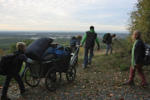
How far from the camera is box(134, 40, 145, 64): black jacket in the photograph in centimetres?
533

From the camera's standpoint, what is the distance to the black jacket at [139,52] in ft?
17.5

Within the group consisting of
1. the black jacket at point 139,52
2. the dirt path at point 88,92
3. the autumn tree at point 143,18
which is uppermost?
the autumn tree at point 143,18

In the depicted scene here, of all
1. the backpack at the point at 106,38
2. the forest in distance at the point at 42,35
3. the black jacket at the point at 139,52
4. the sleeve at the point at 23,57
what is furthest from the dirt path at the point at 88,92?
the backpack at the point at 106,38

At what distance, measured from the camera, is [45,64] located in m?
5.07

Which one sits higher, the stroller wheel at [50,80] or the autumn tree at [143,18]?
the autumn tree at [143,18]

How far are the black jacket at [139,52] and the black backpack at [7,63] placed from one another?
3539 millimetres

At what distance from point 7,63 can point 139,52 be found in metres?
3.81

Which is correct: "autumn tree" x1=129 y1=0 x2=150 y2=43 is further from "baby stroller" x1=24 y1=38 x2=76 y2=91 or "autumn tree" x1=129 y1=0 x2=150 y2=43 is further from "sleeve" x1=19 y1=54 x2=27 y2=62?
"sleeve" x1=19 y1=54 x2=27 y2=62

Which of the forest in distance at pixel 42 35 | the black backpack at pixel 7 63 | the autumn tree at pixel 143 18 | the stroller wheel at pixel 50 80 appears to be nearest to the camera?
the black backpack at pixel 7 63

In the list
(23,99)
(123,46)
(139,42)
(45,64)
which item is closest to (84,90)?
(45,64)

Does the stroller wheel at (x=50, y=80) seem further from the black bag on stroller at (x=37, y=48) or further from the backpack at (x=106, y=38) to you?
the backpack at (x=106, y=38)

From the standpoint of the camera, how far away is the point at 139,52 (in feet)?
17.5

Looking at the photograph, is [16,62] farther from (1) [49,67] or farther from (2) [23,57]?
(1) [49,67]

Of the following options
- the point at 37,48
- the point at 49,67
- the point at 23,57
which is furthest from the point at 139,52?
the point at 23,57
